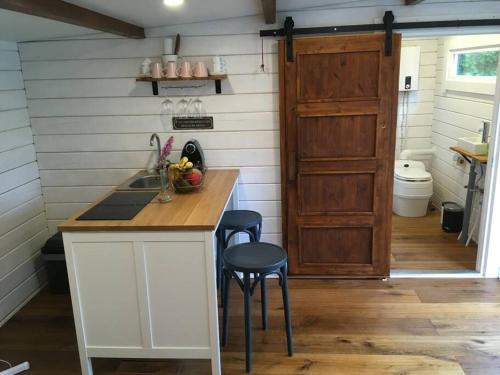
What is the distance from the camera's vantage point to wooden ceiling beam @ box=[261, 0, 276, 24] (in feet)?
7.74

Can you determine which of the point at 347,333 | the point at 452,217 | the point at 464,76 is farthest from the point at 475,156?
the point at 347,333

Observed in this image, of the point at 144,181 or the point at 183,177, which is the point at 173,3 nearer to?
the point at 183,177

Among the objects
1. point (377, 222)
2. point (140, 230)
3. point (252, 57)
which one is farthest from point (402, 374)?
point (252, 57)

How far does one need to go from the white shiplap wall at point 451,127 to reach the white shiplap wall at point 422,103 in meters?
0.08

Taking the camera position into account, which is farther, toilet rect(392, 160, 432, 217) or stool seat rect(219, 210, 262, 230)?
toilet rect(392, 160, 432, 217)

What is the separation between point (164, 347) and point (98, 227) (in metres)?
0.74

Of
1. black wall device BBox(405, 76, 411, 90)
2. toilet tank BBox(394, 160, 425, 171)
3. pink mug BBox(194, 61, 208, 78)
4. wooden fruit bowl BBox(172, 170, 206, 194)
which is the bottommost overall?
toilet tank BBox(394, 160, 425, 171)

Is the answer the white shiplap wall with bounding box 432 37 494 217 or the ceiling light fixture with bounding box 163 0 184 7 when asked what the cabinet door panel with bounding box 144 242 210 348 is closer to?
the ceiling light fixture with bounding box 163 0 184 7

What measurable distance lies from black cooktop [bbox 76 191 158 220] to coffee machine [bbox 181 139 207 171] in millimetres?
581

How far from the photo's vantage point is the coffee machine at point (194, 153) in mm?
3205

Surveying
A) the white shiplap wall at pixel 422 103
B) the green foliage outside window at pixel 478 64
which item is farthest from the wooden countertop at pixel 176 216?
the white shiplap wall at pixel 422 103

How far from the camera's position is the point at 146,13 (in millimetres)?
2568

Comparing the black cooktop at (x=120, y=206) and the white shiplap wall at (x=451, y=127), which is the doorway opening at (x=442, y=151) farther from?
the black cooktop at (x=120, y=206)

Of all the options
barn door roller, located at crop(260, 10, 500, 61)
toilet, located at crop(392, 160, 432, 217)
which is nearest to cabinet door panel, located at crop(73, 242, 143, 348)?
barn door roller, located at crop(260, 10, 500, 61)
